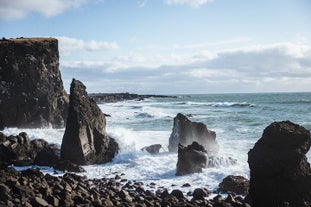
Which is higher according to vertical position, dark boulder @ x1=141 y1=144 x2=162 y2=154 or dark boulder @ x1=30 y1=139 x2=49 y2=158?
dark boulder @ x1=30 y1=139 x2=49 y2=158

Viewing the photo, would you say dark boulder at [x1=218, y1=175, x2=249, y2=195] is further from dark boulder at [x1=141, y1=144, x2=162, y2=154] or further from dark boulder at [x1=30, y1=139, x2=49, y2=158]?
dark boulder at [x1=30, y1=139, x2=49, y2=158]

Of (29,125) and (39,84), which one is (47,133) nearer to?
(29,125)

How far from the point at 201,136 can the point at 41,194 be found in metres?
14.1

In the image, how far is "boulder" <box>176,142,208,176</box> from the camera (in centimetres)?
1922

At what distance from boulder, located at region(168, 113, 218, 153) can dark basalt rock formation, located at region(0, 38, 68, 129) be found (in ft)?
50.2

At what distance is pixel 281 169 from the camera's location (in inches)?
484

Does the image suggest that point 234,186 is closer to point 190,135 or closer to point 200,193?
point 200,193

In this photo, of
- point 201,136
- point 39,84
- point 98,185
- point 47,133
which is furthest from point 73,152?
point 39,84

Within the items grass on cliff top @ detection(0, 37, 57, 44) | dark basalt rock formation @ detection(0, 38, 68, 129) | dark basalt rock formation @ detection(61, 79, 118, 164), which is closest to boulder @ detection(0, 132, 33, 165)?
dark basalt rock formation @ detection(61, 79, 118, 164)

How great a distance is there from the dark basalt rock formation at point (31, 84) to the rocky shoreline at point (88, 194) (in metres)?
18.0

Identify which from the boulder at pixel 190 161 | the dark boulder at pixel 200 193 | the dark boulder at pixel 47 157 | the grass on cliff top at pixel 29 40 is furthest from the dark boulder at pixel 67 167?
the grass on cliff top at pixel 29 40

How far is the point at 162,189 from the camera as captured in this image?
16.6 meters

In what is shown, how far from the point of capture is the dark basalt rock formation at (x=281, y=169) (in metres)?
12.1

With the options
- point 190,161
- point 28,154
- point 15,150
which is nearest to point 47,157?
point 28,154
